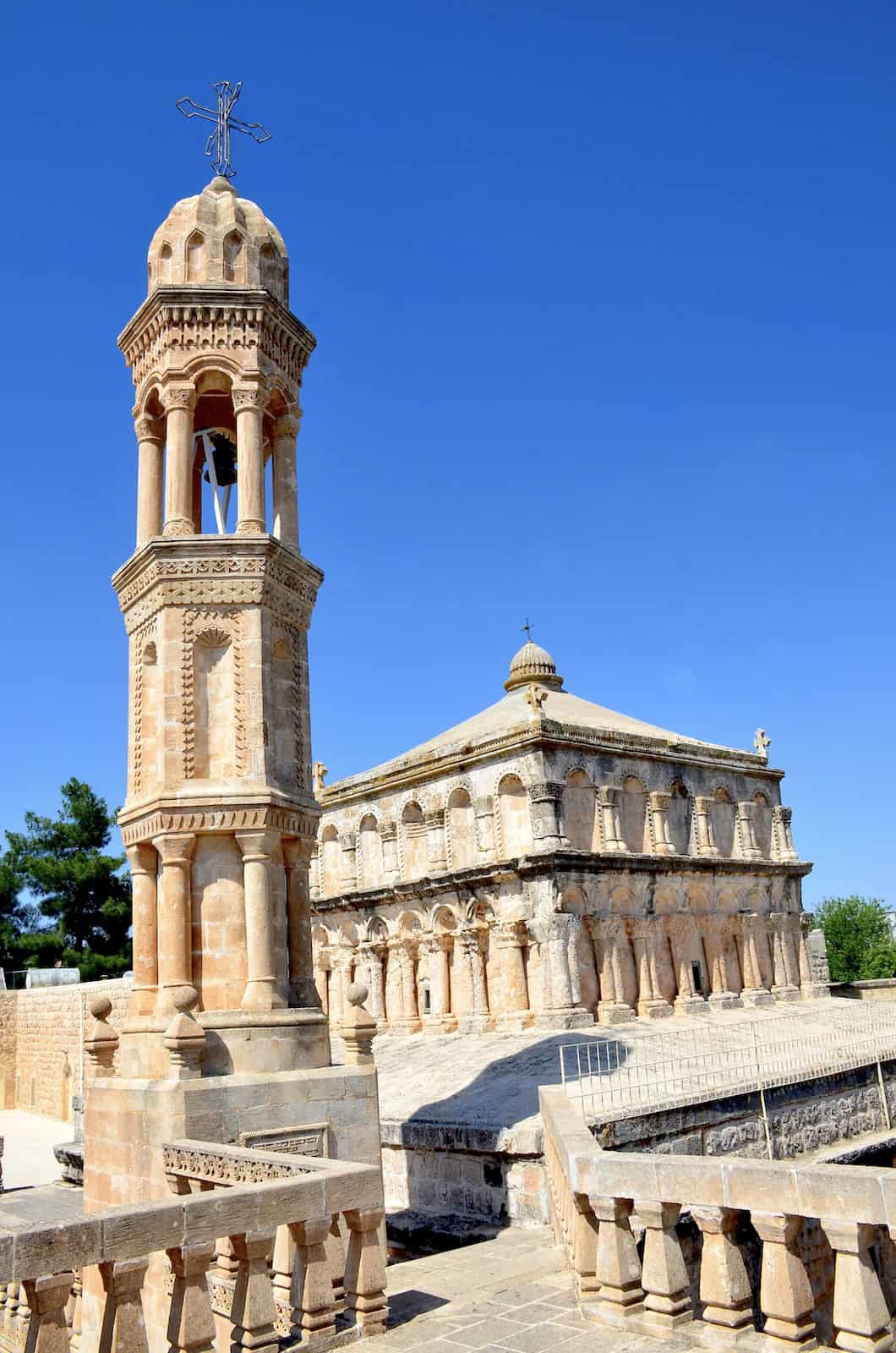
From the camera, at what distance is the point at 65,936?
41219 millimetres

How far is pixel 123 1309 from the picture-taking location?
5219 millimetres

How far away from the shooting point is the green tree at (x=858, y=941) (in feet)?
163

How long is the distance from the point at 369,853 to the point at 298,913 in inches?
681

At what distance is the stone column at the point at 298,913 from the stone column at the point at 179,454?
143 inches

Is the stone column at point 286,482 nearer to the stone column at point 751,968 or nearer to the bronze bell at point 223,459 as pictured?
the bronze bell at point 223,459

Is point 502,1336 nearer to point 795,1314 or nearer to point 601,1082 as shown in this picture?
point 795,1314

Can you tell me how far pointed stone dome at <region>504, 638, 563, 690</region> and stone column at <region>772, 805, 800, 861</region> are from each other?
7104 mm

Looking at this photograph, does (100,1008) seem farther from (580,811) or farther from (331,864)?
(331,864)

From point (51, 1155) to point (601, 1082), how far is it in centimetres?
1556

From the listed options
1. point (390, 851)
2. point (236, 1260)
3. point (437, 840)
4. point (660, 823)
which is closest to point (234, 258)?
point (236, 1260)

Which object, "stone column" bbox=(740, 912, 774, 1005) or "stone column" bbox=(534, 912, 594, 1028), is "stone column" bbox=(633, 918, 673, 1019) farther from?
"stone column" bbox=(740, 912, 774, 1005)

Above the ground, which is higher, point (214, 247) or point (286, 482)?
point (214, 247)

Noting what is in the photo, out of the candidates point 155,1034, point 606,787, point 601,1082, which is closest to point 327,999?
point 606,787

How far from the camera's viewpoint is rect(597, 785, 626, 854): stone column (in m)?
24.5
